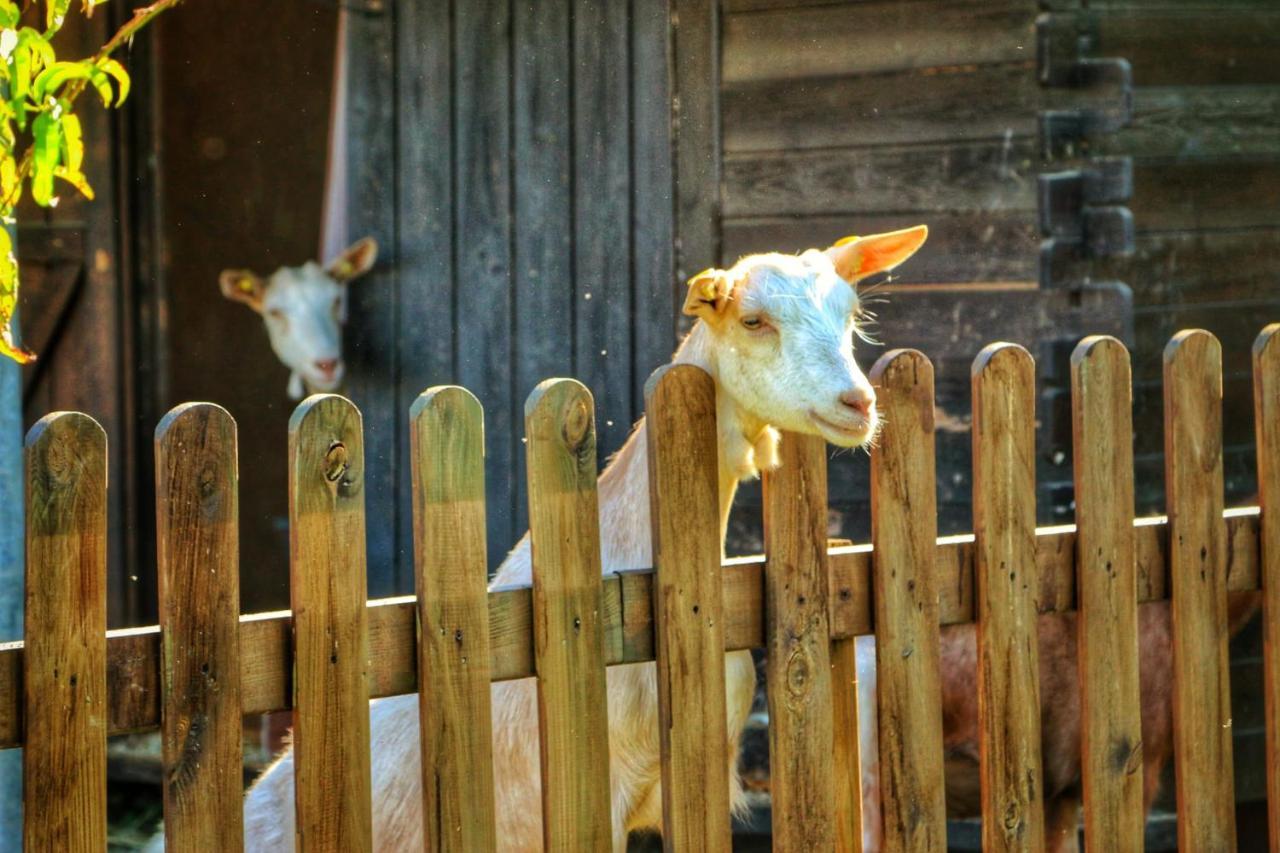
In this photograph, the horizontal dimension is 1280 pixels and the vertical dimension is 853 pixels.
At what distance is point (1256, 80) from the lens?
21.1 feet

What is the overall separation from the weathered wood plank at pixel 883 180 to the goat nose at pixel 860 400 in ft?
11.2

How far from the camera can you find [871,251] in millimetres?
3627

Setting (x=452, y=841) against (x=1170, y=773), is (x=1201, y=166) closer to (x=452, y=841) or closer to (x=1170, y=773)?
(x=1170, y=773)

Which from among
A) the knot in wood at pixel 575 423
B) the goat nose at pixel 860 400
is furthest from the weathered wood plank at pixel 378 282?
the knot in wood at pixel 575 423

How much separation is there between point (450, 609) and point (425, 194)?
479cm

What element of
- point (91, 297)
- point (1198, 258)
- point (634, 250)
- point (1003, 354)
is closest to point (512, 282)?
point (634, 250)

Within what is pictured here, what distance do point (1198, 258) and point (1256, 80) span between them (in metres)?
0.76

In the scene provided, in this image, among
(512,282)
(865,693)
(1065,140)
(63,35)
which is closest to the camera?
(865,693)

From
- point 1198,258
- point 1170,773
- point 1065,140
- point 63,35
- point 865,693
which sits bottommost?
point 1170,773

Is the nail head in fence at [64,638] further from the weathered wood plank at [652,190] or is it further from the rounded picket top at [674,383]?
the weathered wood plank at [652,190]

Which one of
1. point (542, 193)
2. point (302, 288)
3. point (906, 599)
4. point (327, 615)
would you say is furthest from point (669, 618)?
point (302, 288)

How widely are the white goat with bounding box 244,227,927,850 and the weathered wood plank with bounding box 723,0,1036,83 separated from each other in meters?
2.85

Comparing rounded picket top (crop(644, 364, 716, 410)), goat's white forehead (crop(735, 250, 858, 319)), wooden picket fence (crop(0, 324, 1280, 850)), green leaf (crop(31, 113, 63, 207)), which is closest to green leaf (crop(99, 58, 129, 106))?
green leaf (crop(31, 113, 63, 207))

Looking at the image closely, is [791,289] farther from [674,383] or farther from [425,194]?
[425,194]
